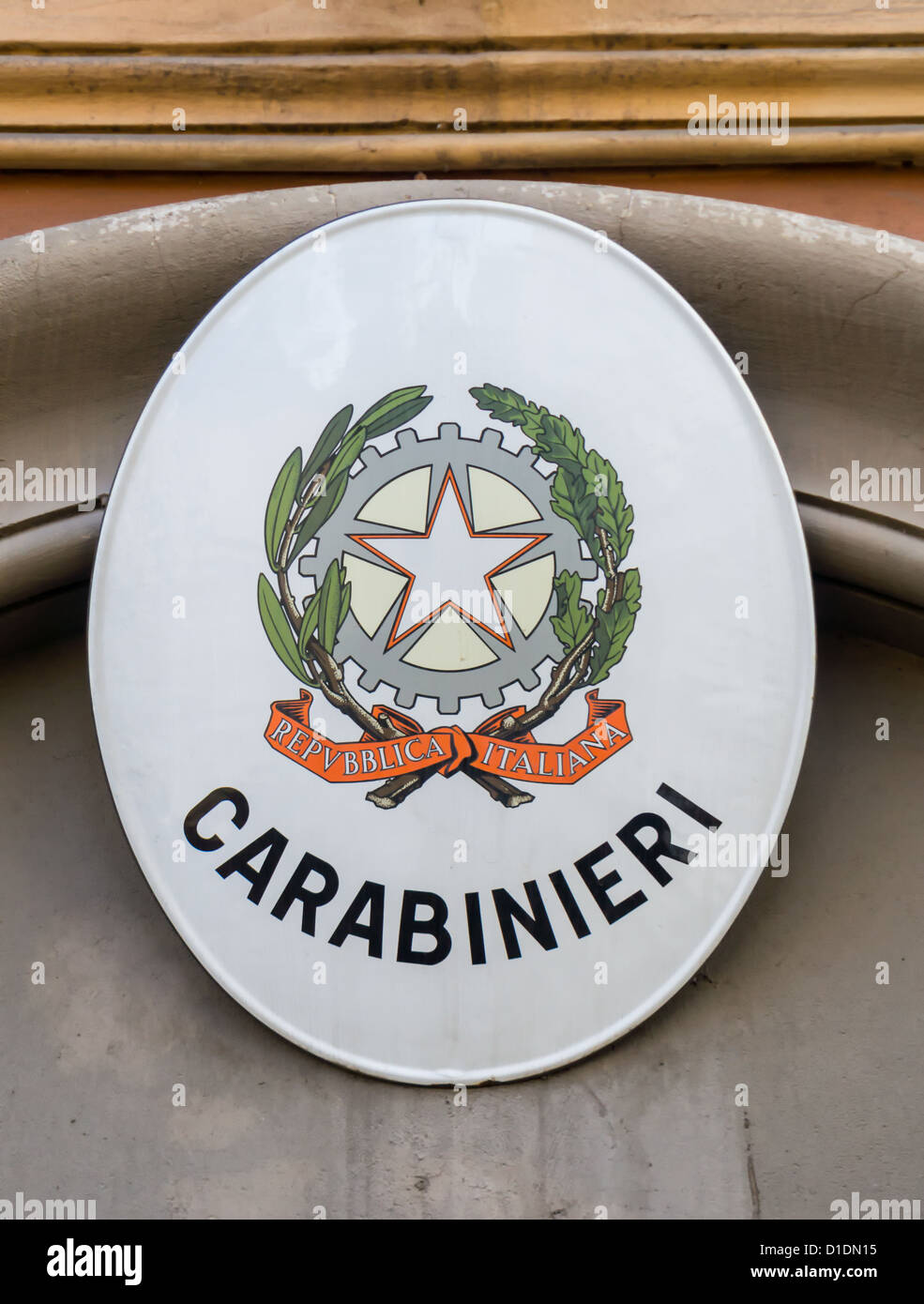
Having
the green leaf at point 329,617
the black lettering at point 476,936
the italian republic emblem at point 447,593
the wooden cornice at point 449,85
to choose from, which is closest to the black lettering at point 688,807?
the italian republic emblem at point 447,593

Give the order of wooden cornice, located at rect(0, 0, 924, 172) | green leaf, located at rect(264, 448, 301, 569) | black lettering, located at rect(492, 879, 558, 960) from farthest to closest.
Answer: wooden cornice, located at rect(0, 0, 924, 172)
green leaf, located at rect(264, 448, 301, 569)
black lettering, located at rect(492, 879, 558, 960)

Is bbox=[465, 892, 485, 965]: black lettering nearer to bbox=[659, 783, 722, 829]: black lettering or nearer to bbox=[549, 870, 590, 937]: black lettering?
bbox=[549, 870, 590, 937]: black lettering

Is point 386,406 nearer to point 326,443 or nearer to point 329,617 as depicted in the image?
point 326,443

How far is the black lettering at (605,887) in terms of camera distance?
2229mm

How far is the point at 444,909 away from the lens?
2234mm

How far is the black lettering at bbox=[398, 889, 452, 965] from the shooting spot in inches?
87.8


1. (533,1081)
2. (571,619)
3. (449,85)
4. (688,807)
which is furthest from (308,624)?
(449,85)

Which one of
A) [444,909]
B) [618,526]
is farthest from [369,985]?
[618,526]

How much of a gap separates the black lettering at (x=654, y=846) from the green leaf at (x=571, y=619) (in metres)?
0.32

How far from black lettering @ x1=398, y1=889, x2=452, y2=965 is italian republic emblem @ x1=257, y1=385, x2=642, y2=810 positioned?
0.56ft

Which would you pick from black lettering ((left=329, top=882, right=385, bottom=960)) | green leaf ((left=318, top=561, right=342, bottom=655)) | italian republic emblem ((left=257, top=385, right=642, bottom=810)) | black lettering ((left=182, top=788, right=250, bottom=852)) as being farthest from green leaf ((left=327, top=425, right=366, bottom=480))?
black lettering ((left=329, top=882, right=385, bottom=960))

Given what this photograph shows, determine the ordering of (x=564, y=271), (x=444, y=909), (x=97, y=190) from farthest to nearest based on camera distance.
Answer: (x=97, y=190), (x=564, y=271), (x=444, y=909)

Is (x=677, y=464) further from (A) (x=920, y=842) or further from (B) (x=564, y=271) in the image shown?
(A) (x=920, y=842)
